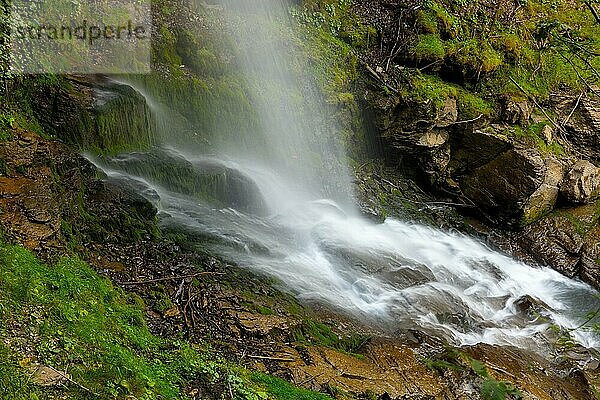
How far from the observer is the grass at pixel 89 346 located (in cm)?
303

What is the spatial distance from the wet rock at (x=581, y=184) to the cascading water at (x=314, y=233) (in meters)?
1.88

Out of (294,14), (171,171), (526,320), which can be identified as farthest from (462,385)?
(294,14)

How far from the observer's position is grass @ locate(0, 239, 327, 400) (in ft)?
9.95

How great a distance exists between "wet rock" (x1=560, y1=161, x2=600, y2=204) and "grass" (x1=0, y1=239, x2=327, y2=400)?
9.03 metres

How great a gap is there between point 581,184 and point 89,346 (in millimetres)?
10705

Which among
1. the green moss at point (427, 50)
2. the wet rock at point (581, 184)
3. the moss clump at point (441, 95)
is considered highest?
the green moss at point (427, 50)

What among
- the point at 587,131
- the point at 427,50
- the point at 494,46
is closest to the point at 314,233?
the point at 427,50

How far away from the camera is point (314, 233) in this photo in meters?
8.72

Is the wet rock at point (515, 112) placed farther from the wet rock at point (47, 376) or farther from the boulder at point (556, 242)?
the wet rock at point (47, 376)

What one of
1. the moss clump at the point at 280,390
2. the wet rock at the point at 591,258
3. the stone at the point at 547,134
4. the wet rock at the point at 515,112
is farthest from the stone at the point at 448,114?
the moss clump at the point at 280,390

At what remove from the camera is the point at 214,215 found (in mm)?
7719

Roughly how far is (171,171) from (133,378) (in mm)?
4919

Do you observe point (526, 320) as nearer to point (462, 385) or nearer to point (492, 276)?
point (492, 276)

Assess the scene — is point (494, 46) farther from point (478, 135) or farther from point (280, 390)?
point (280, 390)
